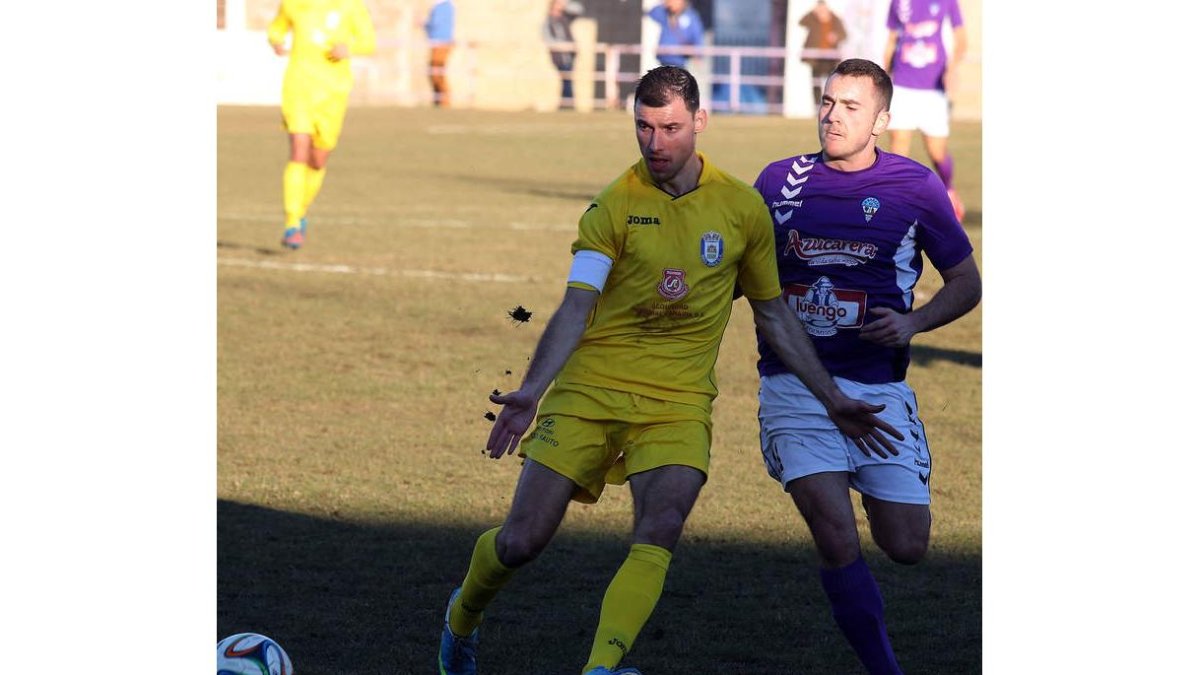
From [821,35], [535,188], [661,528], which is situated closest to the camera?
[661,528]

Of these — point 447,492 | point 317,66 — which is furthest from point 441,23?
point 447,492

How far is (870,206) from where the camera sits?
5219 millimetres

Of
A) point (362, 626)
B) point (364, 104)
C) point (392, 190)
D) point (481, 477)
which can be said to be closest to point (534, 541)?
point (362, 626)

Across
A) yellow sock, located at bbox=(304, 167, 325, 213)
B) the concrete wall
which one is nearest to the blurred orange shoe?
yellow sock, located at bbox=(304, 167, 325, 213)

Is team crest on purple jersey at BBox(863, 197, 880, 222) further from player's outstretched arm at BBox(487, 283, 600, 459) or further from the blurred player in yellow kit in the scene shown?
the blurred player in yellow kit

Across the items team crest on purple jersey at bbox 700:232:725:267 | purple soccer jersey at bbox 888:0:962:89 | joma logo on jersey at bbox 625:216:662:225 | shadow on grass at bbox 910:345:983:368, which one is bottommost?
shadow on grass at bbox 910:345:983:368

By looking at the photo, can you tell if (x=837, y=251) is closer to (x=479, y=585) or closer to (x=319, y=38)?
(x=479, y=585)

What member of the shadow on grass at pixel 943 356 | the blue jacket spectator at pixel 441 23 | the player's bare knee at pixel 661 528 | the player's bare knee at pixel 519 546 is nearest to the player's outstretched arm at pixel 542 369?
the player's bare knee at pixel 519 546

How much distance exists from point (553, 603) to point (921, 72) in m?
11.6

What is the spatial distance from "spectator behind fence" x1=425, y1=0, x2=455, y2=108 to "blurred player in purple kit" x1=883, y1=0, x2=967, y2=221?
22248 millimetres

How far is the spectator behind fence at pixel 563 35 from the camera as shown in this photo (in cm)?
3866

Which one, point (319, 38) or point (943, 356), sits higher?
point (319, 38)

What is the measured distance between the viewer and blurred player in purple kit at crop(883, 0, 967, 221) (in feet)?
53.9
